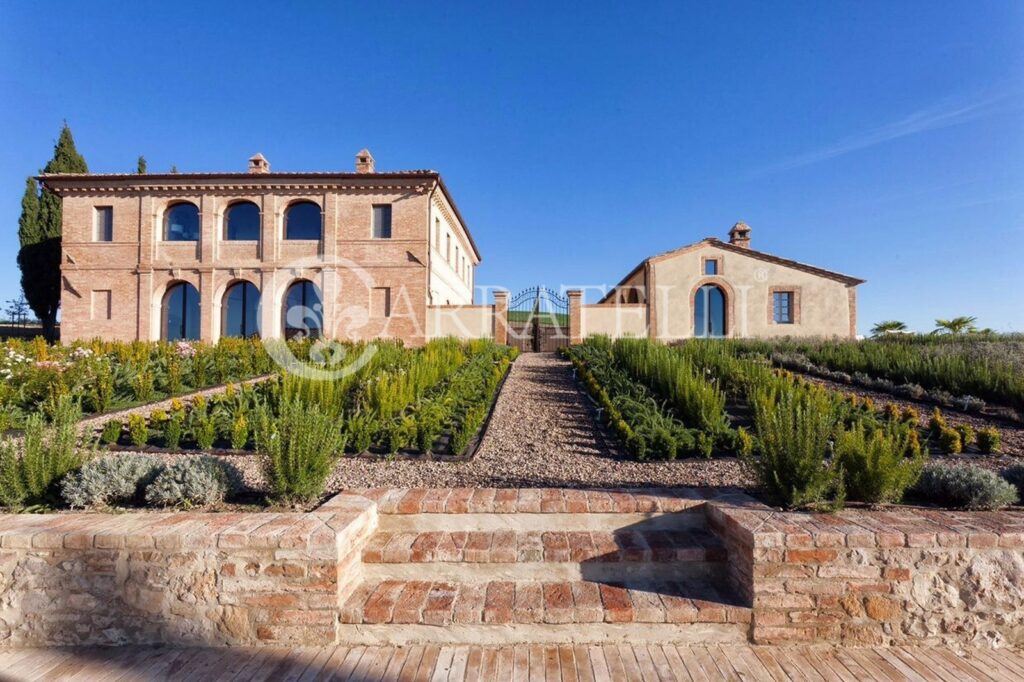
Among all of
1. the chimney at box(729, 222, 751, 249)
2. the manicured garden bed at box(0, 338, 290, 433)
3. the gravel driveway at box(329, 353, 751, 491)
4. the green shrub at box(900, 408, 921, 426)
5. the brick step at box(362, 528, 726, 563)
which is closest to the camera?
the brick step at box(362, 528, 726, 563)

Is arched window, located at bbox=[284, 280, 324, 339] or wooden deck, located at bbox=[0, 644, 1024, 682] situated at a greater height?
arched window, located at bbox=[284, 280, 324, 339]

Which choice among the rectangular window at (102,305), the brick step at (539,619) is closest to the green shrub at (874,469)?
the brick step at (539,619)

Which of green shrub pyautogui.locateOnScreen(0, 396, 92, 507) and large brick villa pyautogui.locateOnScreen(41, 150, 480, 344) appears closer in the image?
green shrub pyautogui.locateOnScreen(0, 396, 92, 507)

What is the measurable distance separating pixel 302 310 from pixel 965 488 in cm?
1681

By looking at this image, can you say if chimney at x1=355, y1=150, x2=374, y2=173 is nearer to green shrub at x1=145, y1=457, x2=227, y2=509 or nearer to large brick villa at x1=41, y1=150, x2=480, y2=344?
large brick villa at x1=41, y1=150, x2=480, y2=344

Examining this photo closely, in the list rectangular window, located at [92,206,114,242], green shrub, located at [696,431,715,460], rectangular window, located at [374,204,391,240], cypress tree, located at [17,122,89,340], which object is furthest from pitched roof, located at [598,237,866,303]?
cypress tree, located at [17,122,89,340]

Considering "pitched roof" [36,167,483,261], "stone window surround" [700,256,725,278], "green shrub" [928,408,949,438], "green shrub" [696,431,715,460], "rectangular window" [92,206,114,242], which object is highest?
"pitched roof" [36,167,483,261]

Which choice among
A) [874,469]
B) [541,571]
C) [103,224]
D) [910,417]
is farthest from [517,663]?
[103,224]

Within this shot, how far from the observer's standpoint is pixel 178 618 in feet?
6.77

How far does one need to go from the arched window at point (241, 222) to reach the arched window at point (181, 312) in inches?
97.3

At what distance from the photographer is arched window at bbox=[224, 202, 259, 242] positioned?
1559cm

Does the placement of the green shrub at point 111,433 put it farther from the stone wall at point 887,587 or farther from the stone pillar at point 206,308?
the stone pillar at point 206,308

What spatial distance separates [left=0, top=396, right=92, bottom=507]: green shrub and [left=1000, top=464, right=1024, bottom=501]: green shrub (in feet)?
19.8

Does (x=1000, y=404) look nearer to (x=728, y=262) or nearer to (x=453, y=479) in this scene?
(x=453, y=479)
